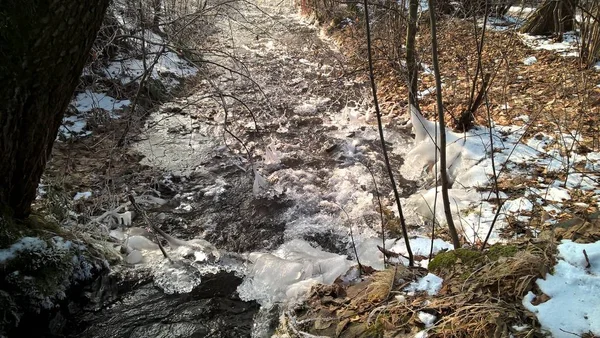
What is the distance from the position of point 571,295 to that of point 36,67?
10.0 ft

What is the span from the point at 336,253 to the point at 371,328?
1721 mm

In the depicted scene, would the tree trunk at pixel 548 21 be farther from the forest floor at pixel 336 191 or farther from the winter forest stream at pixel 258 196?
the winter forest stream at pixel 258 196

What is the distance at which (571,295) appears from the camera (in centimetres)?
196

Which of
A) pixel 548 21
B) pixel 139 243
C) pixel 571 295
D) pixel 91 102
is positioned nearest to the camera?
pixel 571 295

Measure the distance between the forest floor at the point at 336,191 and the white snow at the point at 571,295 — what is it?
6cm

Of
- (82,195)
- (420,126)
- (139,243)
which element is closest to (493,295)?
(139,243)

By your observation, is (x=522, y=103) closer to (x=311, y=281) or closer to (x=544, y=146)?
(x=544, y=146)

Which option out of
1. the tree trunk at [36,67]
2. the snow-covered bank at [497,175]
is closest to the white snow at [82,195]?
the tree trunk at [36,67]

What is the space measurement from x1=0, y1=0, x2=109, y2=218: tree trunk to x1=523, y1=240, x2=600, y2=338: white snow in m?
2.83

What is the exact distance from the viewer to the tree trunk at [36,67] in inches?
87.3

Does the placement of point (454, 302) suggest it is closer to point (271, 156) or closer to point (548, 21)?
point (271, 156)

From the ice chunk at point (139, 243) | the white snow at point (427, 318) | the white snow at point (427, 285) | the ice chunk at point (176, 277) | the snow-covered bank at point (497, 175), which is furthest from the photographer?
the ice chunk at point (139, 243)

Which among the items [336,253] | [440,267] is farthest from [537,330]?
[336,253]

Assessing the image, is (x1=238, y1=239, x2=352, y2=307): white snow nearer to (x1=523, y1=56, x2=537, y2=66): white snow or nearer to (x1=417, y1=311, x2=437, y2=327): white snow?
(x1=417, y1=311, x2=437, y2=327): white snow
